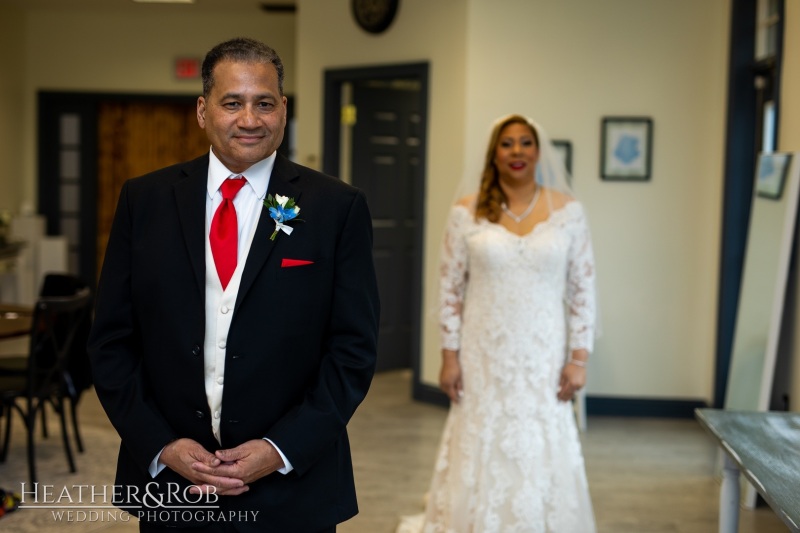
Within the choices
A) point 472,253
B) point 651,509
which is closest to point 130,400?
point 472,253

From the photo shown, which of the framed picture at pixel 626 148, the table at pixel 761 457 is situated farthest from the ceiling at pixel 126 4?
the table at pixel 761 457

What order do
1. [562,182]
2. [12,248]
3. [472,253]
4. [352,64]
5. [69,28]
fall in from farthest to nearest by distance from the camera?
1. [69,28]
2. [12,248]
3. [352,64]
4. [562,182]
5. [472,253]

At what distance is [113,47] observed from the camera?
35.7 feet

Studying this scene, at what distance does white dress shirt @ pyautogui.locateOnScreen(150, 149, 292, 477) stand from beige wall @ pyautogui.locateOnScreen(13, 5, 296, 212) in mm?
8984

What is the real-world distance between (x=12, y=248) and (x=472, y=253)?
23.2 ft

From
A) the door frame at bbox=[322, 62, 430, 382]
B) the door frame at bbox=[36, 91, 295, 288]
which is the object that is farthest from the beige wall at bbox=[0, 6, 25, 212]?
the door frame at bbox=[322, 62, 430, 382]

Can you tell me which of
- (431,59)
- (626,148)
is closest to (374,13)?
(431,59)

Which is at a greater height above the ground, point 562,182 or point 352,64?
point 352,64

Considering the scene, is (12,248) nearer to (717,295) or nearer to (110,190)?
(110,190)

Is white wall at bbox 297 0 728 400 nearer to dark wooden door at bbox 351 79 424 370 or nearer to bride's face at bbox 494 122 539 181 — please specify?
dark wooden door at bbox 351 79 424 370

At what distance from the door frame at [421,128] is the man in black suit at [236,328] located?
16.0 feet

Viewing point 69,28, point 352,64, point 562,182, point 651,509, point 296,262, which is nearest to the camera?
point 296,262

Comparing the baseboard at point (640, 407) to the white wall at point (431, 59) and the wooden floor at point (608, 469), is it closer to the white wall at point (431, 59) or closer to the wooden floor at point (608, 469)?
the wooden floor at point (608, 469)

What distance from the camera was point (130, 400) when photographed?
6.37ft
